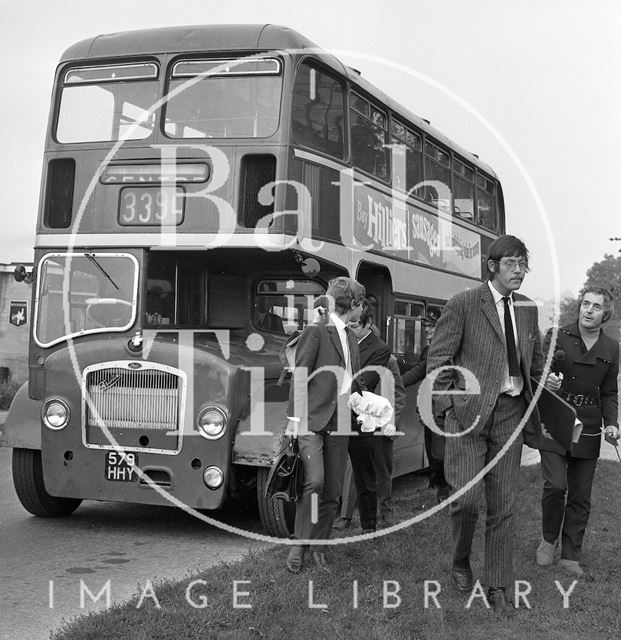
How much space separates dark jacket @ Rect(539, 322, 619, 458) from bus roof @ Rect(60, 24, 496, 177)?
3484 millimetres

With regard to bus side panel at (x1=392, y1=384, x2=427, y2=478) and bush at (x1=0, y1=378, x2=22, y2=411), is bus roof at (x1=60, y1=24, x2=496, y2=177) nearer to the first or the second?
bus side panel at (x1=392, y1=384, x2=427, y2=478)

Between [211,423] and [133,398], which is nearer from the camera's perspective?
[211,423]

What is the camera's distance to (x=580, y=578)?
6.43 meters

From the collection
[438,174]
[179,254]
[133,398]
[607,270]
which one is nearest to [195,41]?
[179,254]

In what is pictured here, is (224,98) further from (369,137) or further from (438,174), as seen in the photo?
(438,174)

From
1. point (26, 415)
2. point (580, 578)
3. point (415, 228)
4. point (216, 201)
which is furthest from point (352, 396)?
point (415, 228)

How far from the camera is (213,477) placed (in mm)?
7684

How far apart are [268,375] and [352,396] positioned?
1593 millimetres

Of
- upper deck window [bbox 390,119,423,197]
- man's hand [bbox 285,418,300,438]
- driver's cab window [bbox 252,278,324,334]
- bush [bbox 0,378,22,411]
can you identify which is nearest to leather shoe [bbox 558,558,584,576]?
man's hand [bbox 285,418,300,438]

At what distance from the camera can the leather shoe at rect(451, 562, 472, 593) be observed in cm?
582

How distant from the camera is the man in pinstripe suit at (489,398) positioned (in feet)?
18.5

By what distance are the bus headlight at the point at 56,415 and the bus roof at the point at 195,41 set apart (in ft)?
9.91

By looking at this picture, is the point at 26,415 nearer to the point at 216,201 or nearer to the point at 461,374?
the point at 216,201

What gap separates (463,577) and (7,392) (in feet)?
57.4
